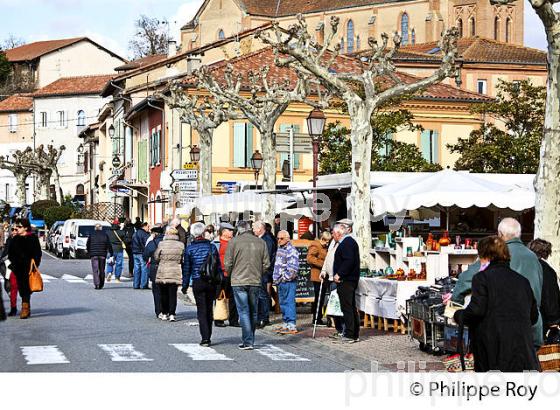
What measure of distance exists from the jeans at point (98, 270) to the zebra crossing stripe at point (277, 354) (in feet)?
44.8

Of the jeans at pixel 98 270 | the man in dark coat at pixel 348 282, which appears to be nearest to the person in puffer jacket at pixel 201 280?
the man in dark coat at pixel 348 282

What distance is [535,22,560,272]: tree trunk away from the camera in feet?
52.5

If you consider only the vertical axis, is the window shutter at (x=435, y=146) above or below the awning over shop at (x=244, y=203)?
above

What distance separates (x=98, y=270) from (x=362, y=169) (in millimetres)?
9889

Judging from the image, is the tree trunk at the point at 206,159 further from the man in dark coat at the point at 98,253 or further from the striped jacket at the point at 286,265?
the striped jacket at the point at 286,265

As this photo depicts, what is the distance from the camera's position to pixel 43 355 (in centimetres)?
1498

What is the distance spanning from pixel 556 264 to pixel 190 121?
24.4 metres

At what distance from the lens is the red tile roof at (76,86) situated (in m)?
106

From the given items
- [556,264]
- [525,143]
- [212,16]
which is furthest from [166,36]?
[556,264]

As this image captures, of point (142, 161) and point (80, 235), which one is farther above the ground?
point (142, 161)

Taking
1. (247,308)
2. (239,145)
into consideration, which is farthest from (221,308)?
(239,145)

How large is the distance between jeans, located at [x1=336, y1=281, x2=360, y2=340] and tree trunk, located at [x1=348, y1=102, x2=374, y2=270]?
5101 millimetres

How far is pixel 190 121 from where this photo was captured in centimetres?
3934

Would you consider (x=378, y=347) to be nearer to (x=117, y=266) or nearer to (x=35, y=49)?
(x=117, y=266)
